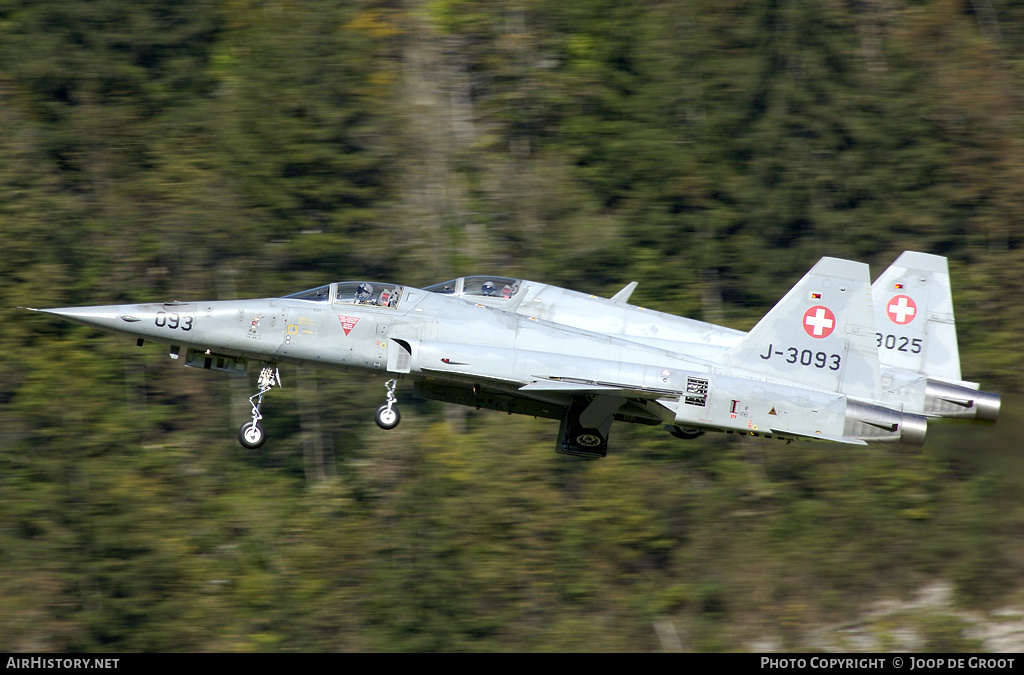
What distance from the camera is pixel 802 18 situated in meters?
33.8

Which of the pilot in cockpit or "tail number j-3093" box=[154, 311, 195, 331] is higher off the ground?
the pilot in cockpit

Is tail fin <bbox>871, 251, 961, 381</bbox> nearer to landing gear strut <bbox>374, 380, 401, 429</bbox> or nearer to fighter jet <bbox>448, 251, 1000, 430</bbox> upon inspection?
fighter jet <bbox>448, 251, 1000, 430</bbox>

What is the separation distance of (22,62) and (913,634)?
25.6m

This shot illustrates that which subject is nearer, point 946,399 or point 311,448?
point 946,399

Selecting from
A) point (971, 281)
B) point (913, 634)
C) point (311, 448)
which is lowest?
point (913, 634)

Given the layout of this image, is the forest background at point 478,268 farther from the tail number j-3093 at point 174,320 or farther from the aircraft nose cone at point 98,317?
the aircraft nose cone at point 98,317

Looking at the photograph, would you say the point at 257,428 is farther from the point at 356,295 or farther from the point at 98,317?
the point at 98,317

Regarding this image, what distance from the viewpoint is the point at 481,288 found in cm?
1636

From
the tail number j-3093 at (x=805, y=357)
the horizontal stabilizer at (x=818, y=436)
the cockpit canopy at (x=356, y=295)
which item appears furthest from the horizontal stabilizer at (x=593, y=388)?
the cockpit canopy at (x=356, y=295)

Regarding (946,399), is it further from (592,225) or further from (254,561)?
(254,561)

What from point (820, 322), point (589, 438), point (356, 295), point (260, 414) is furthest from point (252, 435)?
point (820, 322)

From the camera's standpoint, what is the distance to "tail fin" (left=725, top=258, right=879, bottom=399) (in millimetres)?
16078

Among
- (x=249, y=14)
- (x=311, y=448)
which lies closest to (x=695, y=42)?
(x=249, y=14)

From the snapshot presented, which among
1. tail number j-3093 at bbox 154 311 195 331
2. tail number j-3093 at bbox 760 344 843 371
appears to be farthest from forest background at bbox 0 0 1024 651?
tail number j-3093 at bbox 154 311 195 331
